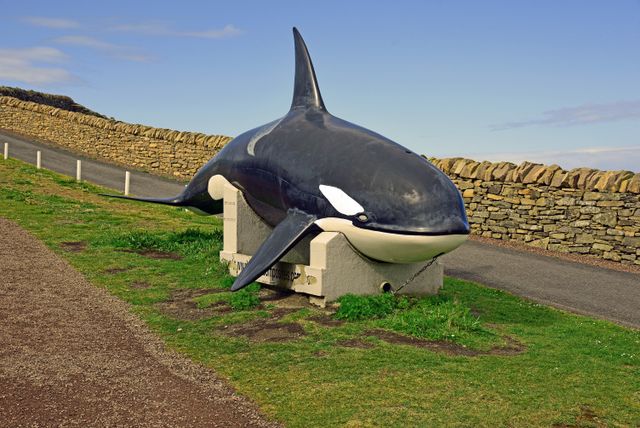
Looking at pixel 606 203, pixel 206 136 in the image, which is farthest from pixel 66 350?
pixel 206 136

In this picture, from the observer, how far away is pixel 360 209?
854cm

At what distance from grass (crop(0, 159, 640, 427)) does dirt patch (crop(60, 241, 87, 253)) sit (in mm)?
863

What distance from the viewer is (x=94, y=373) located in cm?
664

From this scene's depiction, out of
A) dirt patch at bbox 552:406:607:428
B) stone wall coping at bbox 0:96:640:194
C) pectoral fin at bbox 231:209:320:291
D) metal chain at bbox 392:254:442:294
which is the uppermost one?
stone wall coping at bbox 0:96:640:194

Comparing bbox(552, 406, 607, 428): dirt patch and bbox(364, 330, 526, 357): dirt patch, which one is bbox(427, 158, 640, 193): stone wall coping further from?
bbox(552, 406, 607, 428): dirt patch

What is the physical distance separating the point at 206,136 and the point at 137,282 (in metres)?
17.2

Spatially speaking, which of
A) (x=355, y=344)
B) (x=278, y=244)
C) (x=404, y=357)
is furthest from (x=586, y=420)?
(x=278, y=244)

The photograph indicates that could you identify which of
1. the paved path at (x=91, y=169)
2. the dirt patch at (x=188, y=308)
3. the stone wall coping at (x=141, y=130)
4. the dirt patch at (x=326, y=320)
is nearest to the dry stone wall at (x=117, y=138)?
the stone wall coping at (x=141, y=130)

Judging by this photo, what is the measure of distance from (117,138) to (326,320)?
25.8m

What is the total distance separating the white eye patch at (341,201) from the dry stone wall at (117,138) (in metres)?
18.1

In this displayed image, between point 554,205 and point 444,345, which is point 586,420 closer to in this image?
point 444,345

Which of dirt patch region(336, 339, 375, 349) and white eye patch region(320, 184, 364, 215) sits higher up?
white eye patch region(320, 184, 364, 215)

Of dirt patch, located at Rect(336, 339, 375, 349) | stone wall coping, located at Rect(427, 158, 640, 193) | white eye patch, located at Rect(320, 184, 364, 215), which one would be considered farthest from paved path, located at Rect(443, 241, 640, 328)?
dirt patch, located at Rect(336, 339, 375, 349)

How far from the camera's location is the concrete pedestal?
8.97 meters
